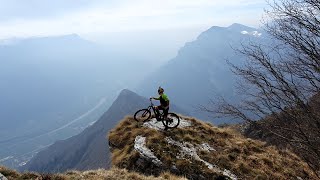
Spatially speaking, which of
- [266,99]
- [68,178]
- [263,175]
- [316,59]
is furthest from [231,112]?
[263,175]

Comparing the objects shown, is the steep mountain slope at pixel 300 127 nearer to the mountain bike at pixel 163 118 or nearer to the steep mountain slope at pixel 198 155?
the steep mountain slope at pixel 198 155

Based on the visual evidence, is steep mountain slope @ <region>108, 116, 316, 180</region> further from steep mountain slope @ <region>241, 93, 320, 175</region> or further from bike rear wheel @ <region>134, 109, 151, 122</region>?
steep mountain slope @ <region>241, 93, 320, 175</region>

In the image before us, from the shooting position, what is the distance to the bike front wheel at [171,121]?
24609mm

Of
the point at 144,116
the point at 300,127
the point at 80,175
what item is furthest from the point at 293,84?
the point at 144,116

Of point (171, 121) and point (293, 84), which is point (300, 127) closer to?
point (293, 84)

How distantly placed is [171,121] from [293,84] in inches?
562

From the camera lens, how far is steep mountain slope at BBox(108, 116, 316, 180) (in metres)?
Result: 19.6

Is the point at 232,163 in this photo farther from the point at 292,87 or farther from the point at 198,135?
the point at 292,87

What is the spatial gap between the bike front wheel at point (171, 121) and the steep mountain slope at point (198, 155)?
0.64 m

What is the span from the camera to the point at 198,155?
2097 cm

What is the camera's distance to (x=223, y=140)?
2416 cm

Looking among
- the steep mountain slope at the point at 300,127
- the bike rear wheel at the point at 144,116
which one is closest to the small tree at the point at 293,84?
the steep mountain slope at the point at 300,127

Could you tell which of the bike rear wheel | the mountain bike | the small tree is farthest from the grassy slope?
the bike rear wheel

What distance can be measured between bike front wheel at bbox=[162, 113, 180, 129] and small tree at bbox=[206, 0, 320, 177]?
41.2ft
